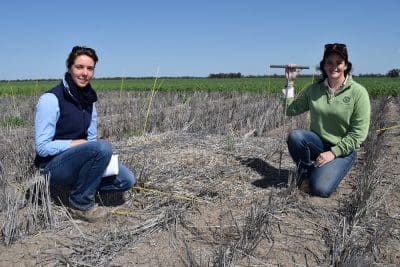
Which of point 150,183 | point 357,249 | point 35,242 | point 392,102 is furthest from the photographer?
point 392,102

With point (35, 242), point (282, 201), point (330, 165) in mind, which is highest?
point (330, 165)

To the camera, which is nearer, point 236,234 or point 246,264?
point 246,264

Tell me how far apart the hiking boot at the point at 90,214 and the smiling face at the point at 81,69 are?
998 mm

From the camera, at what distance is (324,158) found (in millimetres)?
4016

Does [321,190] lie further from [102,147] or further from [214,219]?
[102,147]

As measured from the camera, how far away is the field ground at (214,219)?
2.71 metres

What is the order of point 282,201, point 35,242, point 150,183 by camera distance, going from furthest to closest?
1. point 150,183
2. point 282,201
3. point 35,242

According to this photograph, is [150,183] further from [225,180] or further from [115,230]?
[115,230]

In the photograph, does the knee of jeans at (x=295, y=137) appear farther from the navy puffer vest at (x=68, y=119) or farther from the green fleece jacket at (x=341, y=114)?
the navy puffer vest at (x=68, y=119)

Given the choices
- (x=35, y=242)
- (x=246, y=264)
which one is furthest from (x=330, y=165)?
(x=35, y=242)

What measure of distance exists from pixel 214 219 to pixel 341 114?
1.70 m

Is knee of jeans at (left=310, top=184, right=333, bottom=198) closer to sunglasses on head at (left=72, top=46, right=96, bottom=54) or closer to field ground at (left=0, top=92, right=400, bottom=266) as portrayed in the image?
field ground at (left=0, top=92, right=400, bottom=266)

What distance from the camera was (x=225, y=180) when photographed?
4.29m

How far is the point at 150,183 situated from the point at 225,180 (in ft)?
2.51
